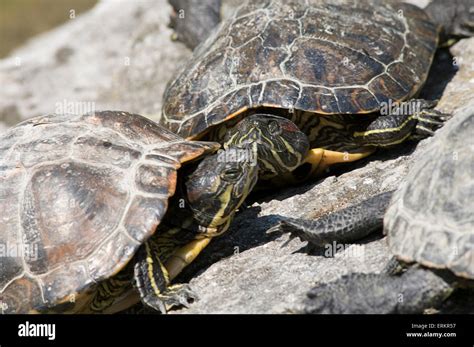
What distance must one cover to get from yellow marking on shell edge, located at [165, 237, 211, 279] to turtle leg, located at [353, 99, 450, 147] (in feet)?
7.21

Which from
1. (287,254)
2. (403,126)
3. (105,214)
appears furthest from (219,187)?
(403,126)

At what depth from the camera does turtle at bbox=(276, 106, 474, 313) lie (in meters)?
4.85

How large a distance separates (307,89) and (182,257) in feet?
7.33

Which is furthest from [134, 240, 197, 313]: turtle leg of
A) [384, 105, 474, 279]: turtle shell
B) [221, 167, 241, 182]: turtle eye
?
[384, 105, 474, 279]: turtle shell

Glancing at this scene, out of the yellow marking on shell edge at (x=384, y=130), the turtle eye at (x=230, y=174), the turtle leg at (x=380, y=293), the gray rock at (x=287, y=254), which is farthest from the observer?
the yellow marking on shell edge at (x=384, y=130)

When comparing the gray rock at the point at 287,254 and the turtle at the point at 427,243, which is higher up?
the turtle at the point at 427,243

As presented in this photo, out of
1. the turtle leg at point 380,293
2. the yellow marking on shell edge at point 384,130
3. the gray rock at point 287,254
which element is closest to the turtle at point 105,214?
the gray rock at point 287,254

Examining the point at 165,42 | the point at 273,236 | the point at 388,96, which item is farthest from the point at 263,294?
Result: the point at 165,42

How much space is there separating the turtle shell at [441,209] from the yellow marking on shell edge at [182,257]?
159cm

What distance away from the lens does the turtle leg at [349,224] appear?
5781mm

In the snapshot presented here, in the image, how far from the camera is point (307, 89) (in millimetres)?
7332

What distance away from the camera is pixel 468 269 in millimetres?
4668

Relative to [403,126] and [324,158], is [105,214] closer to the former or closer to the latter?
[324,158]

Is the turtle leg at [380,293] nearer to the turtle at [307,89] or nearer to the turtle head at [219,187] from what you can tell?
the turtle head at [219,187]
